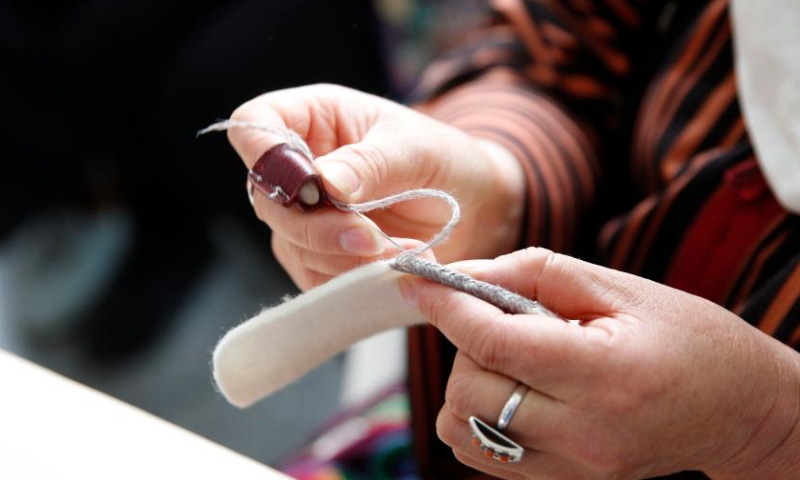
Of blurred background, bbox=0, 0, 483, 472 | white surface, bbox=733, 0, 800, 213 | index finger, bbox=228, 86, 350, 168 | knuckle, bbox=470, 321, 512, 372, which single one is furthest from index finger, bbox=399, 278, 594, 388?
blurred background, bbox=0, 0, 483, 472

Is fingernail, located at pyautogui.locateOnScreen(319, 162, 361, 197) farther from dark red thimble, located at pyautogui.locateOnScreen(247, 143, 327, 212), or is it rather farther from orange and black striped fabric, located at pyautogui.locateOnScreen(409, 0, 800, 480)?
orange and black striped fabric, located at pyautogui.locateOnScreen(409, 0, 800, 480)

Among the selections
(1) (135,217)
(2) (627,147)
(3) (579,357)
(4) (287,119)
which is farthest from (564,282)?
(1) (135,217)

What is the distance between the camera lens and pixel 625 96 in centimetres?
62

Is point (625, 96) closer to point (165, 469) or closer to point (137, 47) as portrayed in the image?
point (165, 469)

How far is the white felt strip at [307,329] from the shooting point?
0.35 metres

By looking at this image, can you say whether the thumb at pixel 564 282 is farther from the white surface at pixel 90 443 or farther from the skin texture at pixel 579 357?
the white surface at pixel 90 443

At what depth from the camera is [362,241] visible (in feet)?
1.12

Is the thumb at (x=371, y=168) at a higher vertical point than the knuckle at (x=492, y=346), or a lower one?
higher

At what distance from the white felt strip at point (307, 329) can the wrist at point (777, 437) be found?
164mm

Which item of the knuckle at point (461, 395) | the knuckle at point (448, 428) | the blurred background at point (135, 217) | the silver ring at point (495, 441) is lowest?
the blurred background at point (135, 217)

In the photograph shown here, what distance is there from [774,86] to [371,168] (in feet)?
0.87

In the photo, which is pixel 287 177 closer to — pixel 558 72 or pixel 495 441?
pixel 495 441

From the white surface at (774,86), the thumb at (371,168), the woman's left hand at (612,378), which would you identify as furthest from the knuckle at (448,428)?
the white surface at (774,86)

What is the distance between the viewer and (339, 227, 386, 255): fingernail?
0.34m
